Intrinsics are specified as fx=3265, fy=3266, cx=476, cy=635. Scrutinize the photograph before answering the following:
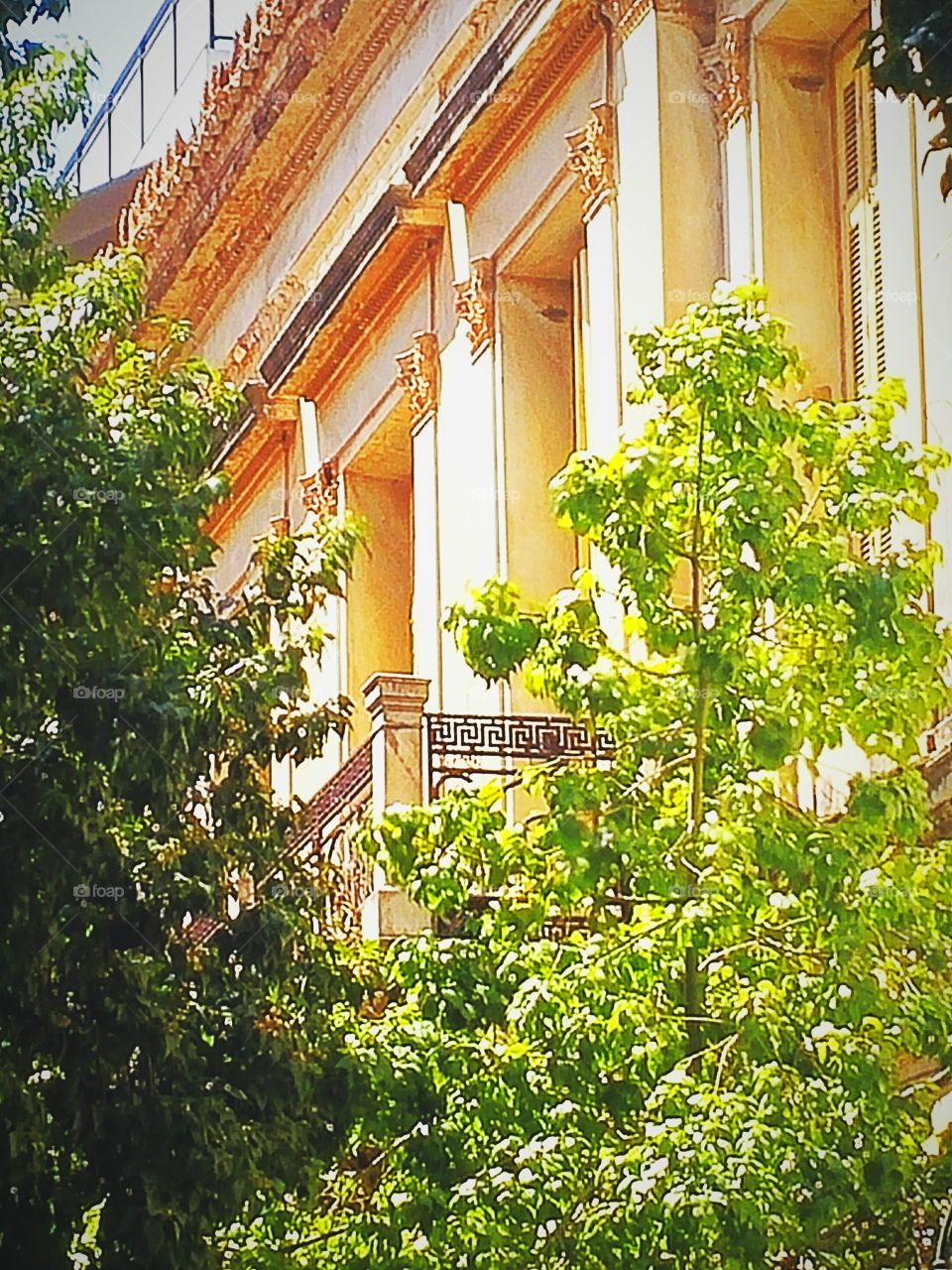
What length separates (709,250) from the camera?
11.5m

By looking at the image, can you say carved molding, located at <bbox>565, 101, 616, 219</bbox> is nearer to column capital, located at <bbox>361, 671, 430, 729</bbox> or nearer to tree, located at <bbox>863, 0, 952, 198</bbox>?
column capital, located at <bbox>361, 671, 430, 729</bbox>

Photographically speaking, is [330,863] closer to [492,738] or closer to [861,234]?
[492,738]

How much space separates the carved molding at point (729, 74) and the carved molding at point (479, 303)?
1575 mm

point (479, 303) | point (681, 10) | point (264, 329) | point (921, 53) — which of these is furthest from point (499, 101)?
point (921, 53)

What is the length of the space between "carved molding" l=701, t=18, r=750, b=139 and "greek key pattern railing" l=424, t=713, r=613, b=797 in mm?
2216

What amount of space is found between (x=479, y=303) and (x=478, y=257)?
0.18 m

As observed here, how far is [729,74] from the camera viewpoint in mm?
11422

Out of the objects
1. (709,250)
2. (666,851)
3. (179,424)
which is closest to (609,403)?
(709,250)

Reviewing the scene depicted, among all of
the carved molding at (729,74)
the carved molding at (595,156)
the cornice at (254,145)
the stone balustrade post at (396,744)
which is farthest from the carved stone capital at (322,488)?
the carved molding at (729,74)

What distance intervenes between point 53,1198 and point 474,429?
4513 mm

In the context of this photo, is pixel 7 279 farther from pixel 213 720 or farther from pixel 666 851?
pixel 666 851

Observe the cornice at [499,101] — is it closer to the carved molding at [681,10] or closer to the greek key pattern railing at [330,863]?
the carved molding at [681,10]

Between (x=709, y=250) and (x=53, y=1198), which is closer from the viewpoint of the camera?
(x=53, y=1198)

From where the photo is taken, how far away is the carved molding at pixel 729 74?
11.4 metres
